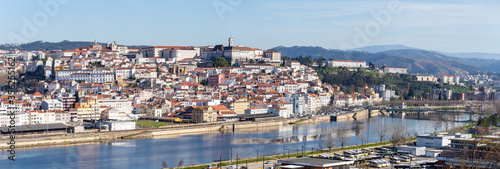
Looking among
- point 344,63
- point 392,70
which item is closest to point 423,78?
point 392,70

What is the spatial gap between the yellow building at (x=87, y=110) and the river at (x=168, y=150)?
3.94 meters

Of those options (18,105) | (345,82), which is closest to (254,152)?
(18,105)

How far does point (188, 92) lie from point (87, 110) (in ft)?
22.7

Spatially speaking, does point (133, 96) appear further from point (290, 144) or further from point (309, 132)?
point (290, 144)

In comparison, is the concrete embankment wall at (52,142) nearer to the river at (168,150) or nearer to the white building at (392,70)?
the river at (168,150)

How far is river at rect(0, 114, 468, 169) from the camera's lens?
487 inches

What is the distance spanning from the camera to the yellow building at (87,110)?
20219 mm

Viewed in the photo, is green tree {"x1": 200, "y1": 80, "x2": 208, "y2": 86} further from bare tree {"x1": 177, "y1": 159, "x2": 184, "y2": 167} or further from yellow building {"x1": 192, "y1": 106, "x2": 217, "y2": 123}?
bare tree {"x1": 177, "y1": 159, "x2": 184, "y2": 167}

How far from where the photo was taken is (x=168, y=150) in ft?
48.0

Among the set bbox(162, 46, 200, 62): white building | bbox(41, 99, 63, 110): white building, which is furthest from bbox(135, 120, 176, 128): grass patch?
bbox(162, 46, 200, 62): white building

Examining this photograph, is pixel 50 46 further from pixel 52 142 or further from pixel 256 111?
pixel 52 142

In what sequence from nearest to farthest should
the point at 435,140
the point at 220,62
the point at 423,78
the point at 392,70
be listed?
the point at 435,140
the point at 220,62
the point at 423,78
the point at 392,70

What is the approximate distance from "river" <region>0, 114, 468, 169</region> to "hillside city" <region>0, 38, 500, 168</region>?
1.57m

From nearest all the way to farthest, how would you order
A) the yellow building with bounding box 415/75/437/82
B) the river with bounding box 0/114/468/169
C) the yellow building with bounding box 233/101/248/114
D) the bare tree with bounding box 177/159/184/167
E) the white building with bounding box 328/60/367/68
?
the bare tree with bounding box 177/159/184/167
the river with bounding box 0/114/468/169
the yellow building with bounding box 233/101/248/114
the white building with bounding box 328/60/367/68
the yellow building with bounding box 415/75/437/82
